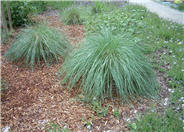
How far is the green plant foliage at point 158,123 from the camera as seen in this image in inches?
86.5

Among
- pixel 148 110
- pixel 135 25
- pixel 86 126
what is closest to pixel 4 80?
pixel 86 126

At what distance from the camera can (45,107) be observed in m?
2.63

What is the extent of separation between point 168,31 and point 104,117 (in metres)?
2.77

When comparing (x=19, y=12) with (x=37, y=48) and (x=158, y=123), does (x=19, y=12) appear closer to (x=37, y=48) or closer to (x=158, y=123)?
(x=37, y=48)

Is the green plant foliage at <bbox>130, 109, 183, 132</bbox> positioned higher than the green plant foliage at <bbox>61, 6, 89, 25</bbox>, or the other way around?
the green plant foliage at <bbox>61, 6, 89, 25</bbox>

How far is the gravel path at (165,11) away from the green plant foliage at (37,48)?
10.5ft

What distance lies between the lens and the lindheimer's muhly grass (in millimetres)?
2660

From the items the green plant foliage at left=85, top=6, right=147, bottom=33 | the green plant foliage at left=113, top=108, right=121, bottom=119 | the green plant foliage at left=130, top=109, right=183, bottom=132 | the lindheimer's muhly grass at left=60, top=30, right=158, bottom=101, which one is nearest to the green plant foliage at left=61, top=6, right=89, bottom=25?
the green plant foliage at left=85, top=6, right=147, bottom=33

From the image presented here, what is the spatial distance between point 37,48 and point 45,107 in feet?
4.12

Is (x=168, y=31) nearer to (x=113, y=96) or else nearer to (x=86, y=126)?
(x=113, y=96)

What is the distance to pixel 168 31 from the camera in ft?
14.3

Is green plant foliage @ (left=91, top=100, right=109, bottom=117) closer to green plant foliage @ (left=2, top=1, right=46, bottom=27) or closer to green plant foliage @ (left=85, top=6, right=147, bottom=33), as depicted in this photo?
green plant foliage @ (left=85, top=6, right=147, bottom=33)

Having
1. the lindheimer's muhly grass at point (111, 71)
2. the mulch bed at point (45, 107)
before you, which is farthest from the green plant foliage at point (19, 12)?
the lindheimer's muhly grass at point (111, 71)

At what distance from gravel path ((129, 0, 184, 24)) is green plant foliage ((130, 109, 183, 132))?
141 inches
